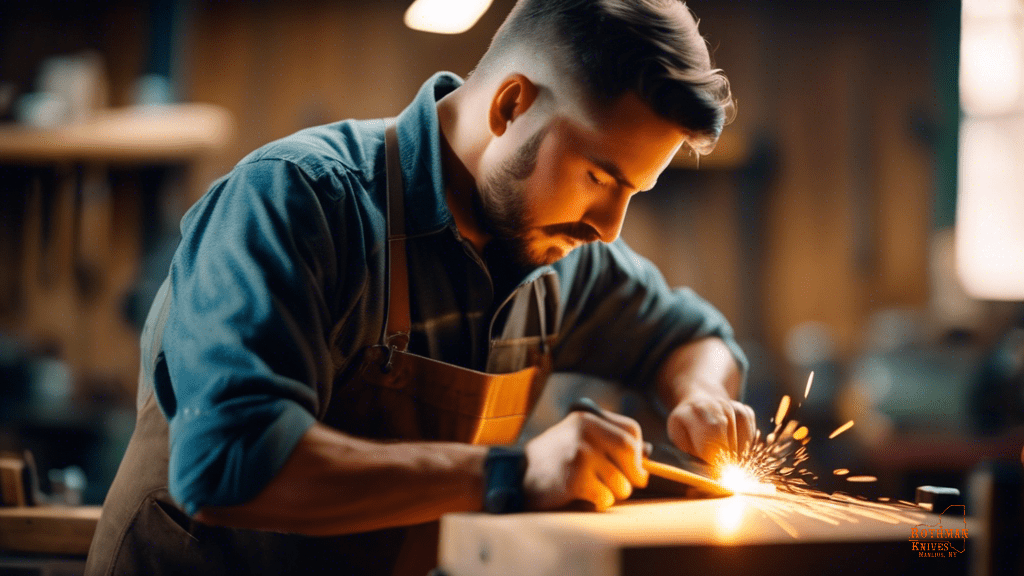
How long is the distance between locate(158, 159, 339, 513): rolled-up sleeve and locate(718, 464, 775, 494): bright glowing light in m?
0.65

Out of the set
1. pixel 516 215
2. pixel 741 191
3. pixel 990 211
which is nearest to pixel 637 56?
pixel 516 215

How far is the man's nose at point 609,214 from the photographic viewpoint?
45.5 inches

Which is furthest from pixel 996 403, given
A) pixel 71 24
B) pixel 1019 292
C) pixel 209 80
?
pixel 71 24

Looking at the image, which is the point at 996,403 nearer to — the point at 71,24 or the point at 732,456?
the point at 732,456

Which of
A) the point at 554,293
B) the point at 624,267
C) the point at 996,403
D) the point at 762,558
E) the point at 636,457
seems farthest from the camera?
the point at 996,403

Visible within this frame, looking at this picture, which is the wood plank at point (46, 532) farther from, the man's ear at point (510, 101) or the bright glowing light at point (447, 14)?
the bright glowing light at point (447, 14)

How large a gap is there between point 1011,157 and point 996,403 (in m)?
1.30

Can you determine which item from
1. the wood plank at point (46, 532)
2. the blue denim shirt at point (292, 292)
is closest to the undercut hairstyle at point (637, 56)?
the blue denim shirt at point (292, 292)

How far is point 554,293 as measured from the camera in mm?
1423

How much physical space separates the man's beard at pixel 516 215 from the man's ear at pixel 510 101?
0.15 feet

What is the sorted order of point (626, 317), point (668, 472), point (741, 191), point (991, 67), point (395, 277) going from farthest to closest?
1. point (991, 67)
2. point (741, 191)
3. point (626, 317)
4. point (395, 277)
5. point (668, 472)

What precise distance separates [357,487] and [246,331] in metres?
0.22

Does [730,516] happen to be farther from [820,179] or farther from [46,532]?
[820,179]

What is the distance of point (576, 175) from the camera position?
1128 mm
